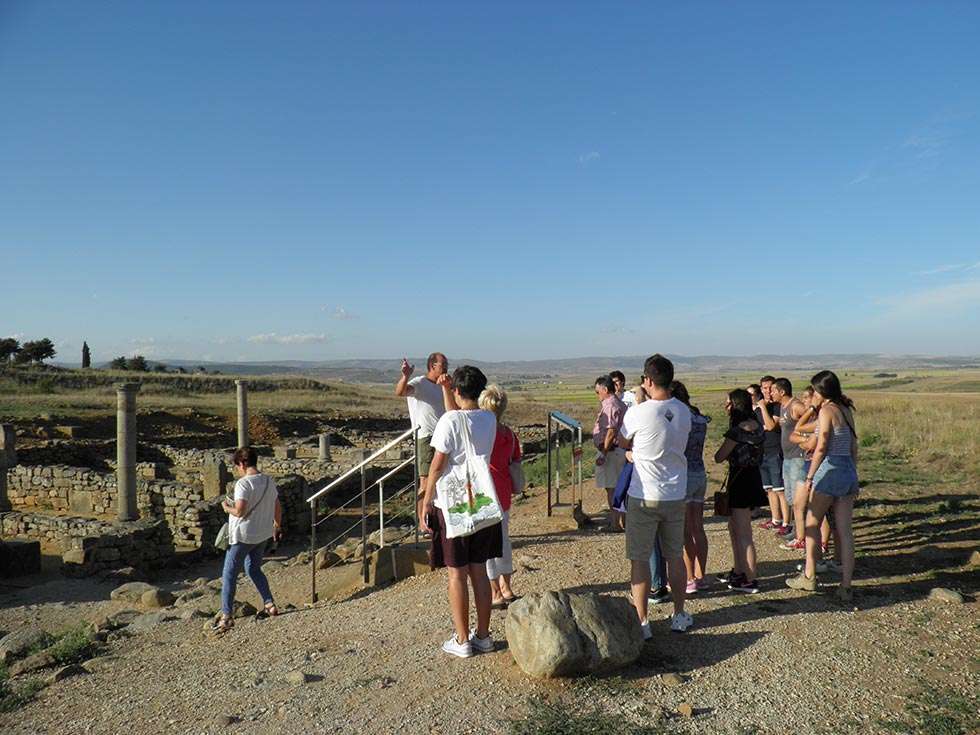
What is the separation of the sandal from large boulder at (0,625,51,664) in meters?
1.64

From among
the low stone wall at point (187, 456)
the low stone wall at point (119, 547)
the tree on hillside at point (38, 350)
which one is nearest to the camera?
the low stone wall at point (119, 547)

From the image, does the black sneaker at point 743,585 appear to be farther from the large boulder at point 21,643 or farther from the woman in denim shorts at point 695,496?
the large boulder at point 21,643

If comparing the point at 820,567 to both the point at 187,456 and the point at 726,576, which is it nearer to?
the point at 726,576

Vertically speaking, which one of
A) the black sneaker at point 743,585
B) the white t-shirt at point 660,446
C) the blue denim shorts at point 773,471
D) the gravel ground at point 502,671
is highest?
the white t-shirt at point 660,446

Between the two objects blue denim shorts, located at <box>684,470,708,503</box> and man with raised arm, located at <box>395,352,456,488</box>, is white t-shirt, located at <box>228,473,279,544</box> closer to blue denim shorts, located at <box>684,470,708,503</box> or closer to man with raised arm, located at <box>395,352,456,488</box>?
man with raised arm, located at <box>395,352,456,488</box>

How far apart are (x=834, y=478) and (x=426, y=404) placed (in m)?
3.66

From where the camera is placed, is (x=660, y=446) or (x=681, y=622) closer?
(x=660, y=446)

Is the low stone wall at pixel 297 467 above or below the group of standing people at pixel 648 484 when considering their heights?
below

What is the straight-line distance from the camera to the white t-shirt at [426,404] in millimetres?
6625

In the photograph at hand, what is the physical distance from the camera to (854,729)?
3.74m

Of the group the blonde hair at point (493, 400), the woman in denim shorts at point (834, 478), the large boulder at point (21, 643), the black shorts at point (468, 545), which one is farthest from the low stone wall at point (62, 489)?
the woman in denim shorts at point (834, 478)

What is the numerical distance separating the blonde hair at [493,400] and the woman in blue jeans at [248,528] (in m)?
2.29

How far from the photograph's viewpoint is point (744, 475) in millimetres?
5637

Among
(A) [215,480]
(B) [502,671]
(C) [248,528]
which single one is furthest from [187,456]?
(B) [502,671]
